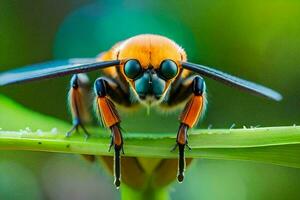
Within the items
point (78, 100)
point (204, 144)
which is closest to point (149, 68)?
point (78, 100)

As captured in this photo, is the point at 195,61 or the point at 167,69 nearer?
the point at 167,69

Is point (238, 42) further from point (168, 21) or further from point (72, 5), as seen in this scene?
point (72, 5)

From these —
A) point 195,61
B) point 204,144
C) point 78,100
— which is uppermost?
point 195,61

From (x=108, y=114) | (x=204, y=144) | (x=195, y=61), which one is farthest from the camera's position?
(x=195, y=61)

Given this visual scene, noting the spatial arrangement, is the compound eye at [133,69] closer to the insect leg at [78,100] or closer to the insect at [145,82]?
the insect at [145,82]

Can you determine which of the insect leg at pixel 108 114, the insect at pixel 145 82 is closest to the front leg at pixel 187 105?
the insect at pixel 145 82

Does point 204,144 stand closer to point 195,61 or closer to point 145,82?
point 145,82

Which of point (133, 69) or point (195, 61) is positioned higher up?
point (195, 61)
